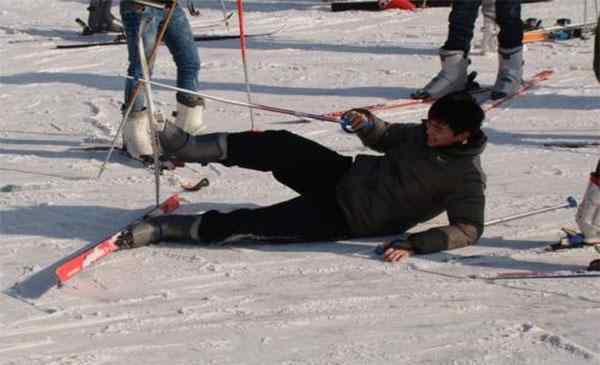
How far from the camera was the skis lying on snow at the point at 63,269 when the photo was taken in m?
3.90

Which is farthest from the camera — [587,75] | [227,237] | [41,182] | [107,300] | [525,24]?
[525,24]

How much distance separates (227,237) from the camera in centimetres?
435

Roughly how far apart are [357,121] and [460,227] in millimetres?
615

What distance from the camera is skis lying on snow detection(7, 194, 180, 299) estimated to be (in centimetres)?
390

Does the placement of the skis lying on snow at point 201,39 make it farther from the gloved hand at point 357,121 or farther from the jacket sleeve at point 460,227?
the jacket sleeve at point 460,227

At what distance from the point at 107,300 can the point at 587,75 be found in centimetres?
486

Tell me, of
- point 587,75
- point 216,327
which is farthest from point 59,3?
point 216,327

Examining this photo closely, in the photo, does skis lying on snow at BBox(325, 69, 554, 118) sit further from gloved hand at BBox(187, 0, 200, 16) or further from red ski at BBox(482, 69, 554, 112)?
gloved hand at BBox(187, 0, 200, 16)

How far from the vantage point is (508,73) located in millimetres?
7180

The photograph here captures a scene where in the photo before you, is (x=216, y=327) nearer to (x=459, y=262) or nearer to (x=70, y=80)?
(x=459, y=262)

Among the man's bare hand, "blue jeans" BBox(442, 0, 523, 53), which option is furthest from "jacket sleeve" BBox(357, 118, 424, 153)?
"blue jeans" BBox(442, 0, 523, 53)

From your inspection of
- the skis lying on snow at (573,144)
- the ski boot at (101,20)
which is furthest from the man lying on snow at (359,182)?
the ski boot at (101,20)

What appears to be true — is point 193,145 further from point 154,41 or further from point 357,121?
point 154,41

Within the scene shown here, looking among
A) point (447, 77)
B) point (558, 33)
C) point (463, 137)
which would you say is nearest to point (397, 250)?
point (463, 137)
